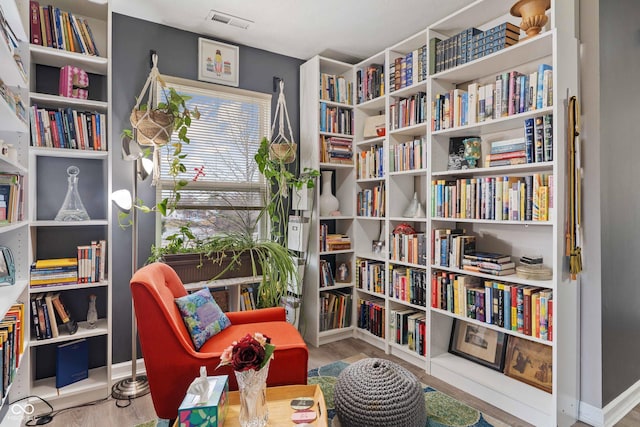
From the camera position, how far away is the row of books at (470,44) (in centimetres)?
233

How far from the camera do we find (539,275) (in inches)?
86.0

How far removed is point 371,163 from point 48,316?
2.65 metres

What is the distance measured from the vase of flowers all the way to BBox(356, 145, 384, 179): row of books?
2.12 meters

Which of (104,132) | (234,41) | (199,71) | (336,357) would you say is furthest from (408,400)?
(234,41)

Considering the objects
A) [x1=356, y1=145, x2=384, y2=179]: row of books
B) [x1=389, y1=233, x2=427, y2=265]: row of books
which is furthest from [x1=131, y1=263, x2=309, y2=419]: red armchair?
[x1=356, y1=145, x2=384, y2=179]: row of books

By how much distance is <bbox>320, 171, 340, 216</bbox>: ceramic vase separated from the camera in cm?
341

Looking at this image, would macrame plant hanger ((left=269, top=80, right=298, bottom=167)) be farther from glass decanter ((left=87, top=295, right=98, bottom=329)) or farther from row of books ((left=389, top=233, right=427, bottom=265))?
glass decanter ((left=87, top=295, right=98, bottom=329))

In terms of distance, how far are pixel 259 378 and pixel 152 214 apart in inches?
→ 76.1

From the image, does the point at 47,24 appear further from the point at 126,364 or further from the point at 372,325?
the point at 372,325

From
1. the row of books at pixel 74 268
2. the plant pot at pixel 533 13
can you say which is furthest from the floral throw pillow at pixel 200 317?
the plant pot at pixel 533 13

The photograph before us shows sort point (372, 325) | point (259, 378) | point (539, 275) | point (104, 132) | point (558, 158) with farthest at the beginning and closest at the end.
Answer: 1. point (372, 325)
2. point (104, 132)
3. point (539, 275)
4. point (558, 158)
5. point (259, 378)

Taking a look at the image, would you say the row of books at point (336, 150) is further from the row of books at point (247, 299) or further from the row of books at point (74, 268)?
the row of books at point (74, 268)

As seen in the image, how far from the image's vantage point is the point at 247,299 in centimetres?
311

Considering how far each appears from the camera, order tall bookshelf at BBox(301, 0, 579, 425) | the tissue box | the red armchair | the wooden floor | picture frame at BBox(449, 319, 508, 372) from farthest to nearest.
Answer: picture frame at BBox(449, 319, 508, 372) < the wooden floor < tall bookshelf at BBox(301, 0, 579, 425) < the red armchair < the tissue box
